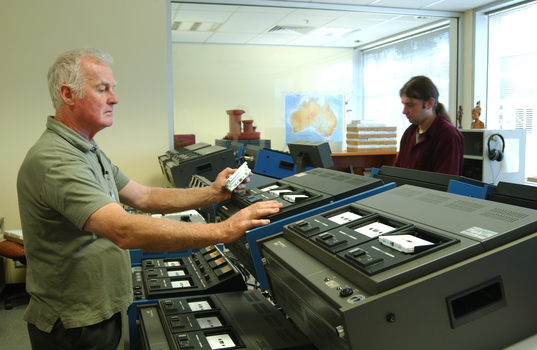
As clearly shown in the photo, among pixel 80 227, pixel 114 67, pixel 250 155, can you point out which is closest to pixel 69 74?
pixel 80 227

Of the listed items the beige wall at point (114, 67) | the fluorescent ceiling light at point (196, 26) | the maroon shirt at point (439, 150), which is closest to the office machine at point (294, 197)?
the maroon shirt at point (439, 150)

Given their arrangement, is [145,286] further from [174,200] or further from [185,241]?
[185,241]

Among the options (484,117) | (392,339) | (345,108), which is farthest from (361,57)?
(392,339)

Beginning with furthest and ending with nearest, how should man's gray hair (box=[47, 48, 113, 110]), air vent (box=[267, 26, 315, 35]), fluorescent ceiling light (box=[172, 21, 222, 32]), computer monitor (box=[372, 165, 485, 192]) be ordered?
air vent (box=[267, 26, 315, 35]) < fluorescent ceiling light (box=[172, 21, 222, 32]) < computer monitor (box=[372, 165, 485, 192]) < man's gray hair (box=[47, 48, 113, 110])

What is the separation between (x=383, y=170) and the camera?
6.23ft

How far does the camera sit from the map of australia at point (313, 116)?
5.33m

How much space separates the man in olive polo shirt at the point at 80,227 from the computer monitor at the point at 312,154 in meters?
0.98

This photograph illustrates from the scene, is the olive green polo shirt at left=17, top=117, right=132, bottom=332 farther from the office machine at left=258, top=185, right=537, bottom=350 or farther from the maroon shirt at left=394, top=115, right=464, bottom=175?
the maroon shirt at left=394, top=115, right=464, bottom=175

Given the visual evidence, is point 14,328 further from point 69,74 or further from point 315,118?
point 315,118

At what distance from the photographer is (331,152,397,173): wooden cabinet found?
5281 millimetres

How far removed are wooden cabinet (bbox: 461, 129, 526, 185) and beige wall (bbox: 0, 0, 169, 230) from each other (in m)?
3.07

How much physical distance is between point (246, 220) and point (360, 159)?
4164mm

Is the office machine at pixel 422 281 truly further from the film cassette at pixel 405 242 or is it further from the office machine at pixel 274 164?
the office machine at pixel 274 164

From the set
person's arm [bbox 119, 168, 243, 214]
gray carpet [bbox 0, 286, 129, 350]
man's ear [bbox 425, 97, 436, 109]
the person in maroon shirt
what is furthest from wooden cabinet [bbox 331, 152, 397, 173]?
person's arm [bbox 119, 168, 243, 214]
